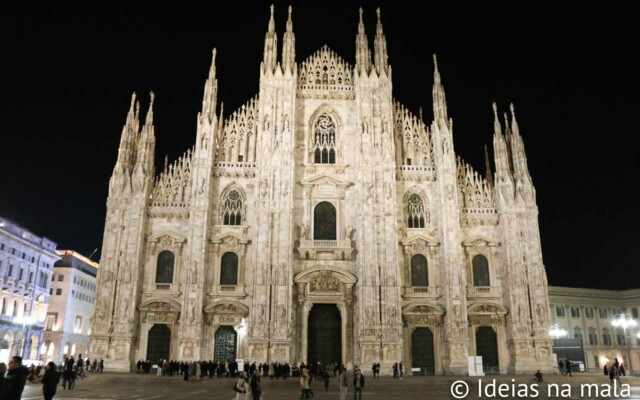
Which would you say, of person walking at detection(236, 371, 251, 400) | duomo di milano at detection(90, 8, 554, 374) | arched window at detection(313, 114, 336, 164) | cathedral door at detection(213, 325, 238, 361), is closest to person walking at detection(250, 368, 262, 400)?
person walking at detection(236, 371, 251, 400)

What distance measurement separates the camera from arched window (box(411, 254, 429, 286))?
37.5 meters

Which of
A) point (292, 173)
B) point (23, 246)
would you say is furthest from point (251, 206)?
point (23, 246)

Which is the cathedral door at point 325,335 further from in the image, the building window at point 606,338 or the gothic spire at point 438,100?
the building window at point 606,338

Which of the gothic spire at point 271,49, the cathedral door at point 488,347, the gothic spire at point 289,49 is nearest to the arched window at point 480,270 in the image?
the cathedral door at point 488,347

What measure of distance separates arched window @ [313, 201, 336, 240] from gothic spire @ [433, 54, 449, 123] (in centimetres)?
1040

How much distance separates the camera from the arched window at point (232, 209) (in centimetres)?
3788

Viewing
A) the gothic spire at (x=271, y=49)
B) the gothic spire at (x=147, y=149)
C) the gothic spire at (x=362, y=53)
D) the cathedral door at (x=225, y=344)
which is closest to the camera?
the cathedral door at (x=225, y=344)

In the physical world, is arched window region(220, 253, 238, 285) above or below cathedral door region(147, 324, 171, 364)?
above

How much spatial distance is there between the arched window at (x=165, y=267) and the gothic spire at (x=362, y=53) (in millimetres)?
19416

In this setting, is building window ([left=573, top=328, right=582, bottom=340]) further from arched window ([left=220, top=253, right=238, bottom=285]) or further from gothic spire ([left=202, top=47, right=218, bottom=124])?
gothic spire ([left=202, top=47, right=218, bottom=124])

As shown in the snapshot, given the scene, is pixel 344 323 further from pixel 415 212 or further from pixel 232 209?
pixel 232 209

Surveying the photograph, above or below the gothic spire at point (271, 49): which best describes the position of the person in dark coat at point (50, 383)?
below

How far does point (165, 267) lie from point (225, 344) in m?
6.68

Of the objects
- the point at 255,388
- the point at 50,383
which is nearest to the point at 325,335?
the point at 255,388
